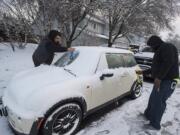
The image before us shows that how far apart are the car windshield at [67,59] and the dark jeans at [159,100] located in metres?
1.89

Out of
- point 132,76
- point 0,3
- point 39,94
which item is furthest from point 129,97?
point 0,3

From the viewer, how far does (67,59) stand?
4289 millimetres

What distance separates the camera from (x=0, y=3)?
415 inches

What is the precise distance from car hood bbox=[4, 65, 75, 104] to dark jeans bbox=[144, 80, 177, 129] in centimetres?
187

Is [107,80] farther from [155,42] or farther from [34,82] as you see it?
[34,82]

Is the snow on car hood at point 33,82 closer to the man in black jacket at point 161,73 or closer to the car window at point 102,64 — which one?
the car window at point 102,64

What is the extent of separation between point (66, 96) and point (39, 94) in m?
0.43

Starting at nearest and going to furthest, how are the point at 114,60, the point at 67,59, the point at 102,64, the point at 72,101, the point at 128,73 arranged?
the point at 72,101
the point at 102,64
the point at 67,59
the point at 114,60
the point at 128,73

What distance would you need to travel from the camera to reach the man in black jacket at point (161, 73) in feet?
12.0

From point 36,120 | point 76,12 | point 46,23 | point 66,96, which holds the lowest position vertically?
point 36,120

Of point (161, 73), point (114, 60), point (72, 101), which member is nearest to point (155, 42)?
point (161, 73)

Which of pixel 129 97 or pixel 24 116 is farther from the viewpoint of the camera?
pixel 129 97

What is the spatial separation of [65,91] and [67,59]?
1202 millimetres

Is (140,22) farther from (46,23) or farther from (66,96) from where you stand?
(66,96)
